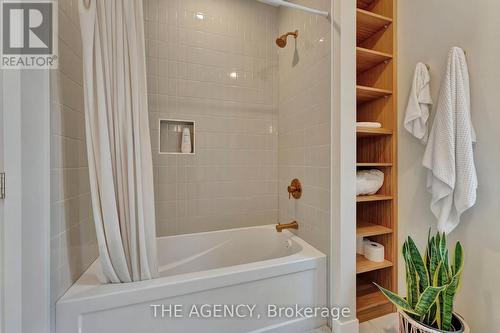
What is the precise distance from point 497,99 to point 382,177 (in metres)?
0.78

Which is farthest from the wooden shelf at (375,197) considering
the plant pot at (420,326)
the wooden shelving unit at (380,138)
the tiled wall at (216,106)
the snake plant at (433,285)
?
the tiled wall at (216,106)

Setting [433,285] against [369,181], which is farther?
[369,181]

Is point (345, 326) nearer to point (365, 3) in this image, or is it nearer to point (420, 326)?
point (420, 326)

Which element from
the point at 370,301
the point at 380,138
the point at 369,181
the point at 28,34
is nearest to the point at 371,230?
the point at 369,181

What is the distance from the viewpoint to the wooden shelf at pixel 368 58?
5.34 ft

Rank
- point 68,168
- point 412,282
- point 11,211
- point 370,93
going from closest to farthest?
point 11,211
point 68,168
point 412,282
point 370,93

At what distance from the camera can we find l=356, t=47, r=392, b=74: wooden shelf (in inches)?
64.1

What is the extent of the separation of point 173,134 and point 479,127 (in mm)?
2071

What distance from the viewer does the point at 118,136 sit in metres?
1.09

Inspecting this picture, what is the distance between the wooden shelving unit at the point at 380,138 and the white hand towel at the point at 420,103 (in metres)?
0.23

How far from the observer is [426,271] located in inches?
45.4

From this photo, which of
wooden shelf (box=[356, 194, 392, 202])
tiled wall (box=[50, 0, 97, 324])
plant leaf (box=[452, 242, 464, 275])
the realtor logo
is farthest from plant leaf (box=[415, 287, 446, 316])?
the realtor logo

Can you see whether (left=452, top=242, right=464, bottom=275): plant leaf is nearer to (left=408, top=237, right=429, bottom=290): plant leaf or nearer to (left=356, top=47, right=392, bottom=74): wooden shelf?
(left=408, top=237, right=429, bottom=290): plant leaf

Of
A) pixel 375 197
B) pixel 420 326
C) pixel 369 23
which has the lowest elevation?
pixel 420 326
